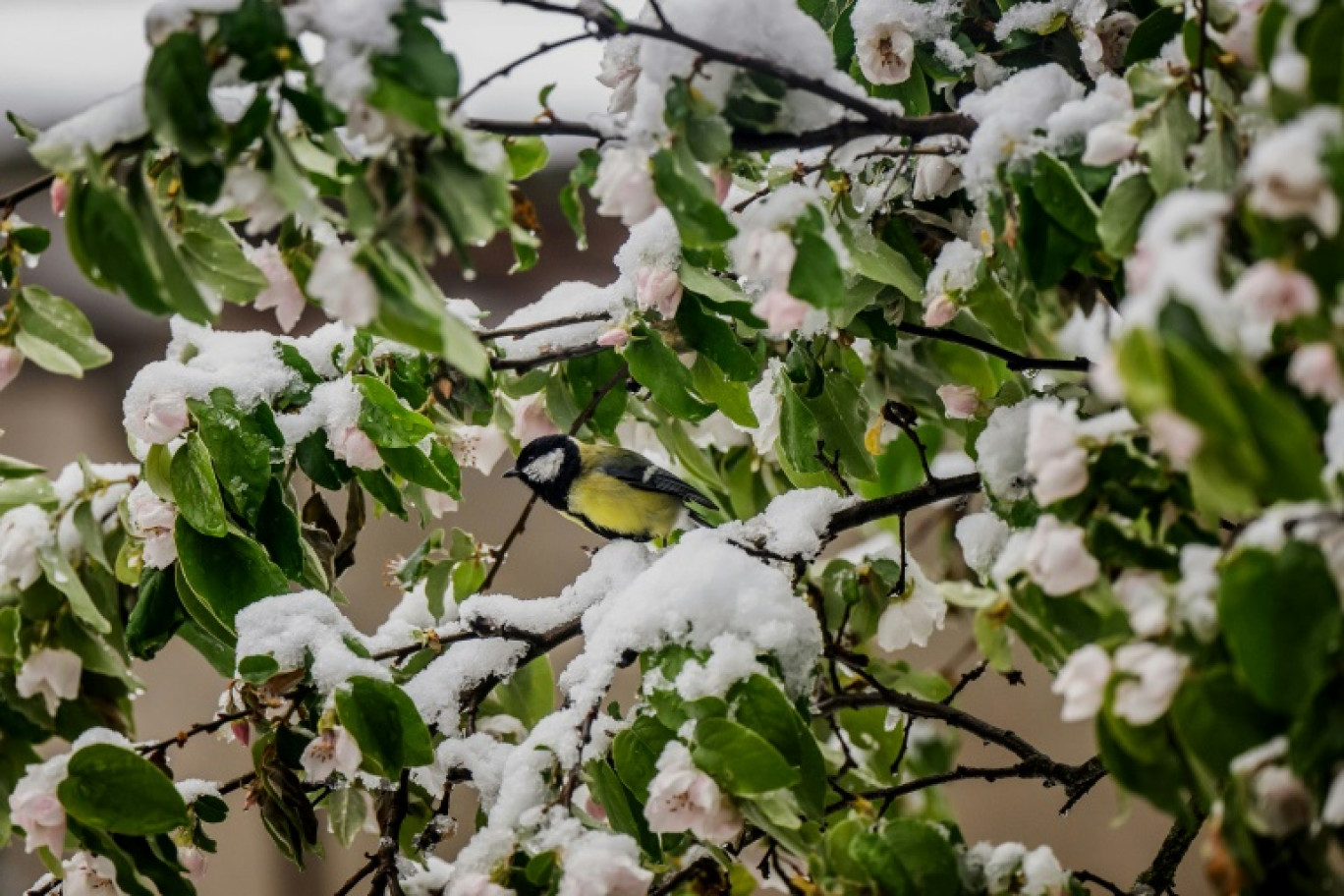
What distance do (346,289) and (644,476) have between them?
811 mm

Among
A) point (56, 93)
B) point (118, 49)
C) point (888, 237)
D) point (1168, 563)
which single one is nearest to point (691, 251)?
point (888, 237)

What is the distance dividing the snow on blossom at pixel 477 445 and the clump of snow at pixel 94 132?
0.44m

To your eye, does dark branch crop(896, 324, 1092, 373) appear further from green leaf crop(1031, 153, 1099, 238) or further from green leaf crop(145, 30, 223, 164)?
green leaf crop(145, 30, 223, 164)

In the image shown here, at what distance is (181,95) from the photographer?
520 millimetres

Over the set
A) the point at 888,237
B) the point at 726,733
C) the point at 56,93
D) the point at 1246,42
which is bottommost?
the point at 56,93

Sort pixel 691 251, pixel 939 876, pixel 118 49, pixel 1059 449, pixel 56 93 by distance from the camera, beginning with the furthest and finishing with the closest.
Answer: pixel 56 93 < pixel 118 49 < pixel 691 251 < pixel 939 876 < pixel 1059 449

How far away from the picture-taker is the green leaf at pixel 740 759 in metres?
0.61

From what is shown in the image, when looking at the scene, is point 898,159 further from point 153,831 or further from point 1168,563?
point 153,831

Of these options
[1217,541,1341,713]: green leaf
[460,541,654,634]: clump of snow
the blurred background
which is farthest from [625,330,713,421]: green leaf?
the blurred background

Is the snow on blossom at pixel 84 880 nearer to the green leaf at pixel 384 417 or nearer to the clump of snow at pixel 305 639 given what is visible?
the clump of snow at pixel 305 639

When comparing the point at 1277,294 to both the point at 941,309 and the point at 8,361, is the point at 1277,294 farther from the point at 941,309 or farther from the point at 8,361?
the point at 8,361

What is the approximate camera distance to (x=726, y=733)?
2.04 feet

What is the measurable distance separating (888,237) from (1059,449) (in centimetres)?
39

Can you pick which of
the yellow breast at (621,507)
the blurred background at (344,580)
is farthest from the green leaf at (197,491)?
the blurred background at (344,580)
